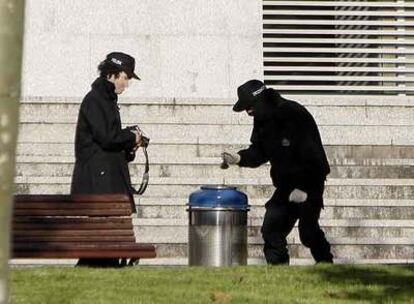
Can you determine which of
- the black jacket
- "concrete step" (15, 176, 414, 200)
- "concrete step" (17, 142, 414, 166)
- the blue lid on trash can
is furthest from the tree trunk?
"concrete step" (17, 142, 414, 166)

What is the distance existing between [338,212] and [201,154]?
2003 millimetres

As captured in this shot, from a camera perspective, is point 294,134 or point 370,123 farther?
point 370,123

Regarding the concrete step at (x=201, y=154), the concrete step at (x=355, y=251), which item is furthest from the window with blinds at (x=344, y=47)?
the concrete step at (x=355, y=251)

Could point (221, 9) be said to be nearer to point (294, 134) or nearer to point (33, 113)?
point (33, 113)

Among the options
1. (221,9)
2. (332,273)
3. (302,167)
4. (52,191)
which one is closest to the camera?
(332,273)

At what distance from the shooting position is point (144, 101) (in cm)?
1752

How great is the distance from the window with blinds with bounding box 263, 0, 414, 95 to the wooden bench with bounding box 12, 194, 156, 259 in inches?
386

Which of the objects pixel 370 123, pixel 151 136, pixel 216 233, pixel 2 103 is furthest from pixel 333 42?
pixel 2 103

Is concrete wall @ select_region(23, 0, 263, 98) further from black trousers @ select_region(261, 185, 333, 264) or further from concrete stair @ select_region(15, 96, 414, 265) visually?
black trousers @ select_region(261, 185, 333, 264)

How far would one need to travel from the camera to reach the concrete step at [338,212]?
50.0 feet

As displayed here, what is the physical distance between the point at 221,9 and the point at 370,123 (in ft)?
11.6

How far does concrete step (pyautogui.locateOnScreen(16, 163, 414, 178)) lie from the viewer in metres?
16.1

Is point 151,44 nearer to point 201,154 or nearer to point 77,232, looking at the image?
point 201,154

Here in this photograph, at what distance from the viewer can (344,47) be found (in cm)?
2131
